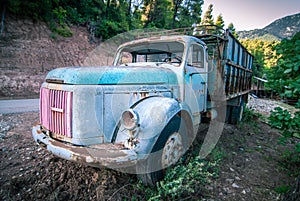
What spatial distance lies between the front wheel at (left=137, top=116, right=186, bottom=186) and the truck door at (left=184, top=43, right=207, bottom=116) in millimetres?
871

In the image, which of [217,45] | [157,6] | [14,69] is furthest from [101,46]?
[217,45]

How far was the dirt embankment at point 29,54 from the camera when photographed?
35.6 ft

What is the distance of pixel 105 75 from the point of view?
7.75ft

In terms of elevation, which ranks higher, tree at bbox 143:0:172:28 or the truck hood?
tree at bbox 143:0:172:28

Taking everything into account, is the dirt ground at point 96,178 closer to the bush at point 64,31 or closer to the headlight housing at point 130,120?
the headlight housing at point 130,120

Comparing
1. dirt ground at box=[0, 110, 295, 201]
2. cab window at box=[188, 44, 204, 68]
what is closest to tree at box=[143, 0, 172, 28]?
cab window at box=[188, 44, 204, 68]

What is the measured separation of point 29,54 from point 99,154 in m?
13.2

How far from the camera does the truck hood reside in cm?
222

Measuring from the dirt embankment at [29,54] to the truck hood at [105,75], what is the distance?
32.0ft

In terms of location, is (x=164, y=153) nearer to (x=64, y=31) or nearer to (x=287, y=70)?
(x=287, y=70)

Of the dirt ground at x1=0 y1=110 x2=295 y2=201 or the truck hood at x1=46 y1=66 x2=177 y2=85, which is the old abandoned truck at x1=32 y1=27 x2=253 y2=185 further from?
the dirt ground at x1=0 y1=110 x2=295 y2=201

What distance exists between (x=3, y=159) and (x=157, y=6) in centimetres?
2778

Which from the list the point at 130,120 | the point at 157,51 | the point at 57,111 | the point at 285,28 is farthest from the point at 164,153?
the point at 285,28

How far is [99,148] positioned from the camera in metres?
2.15
